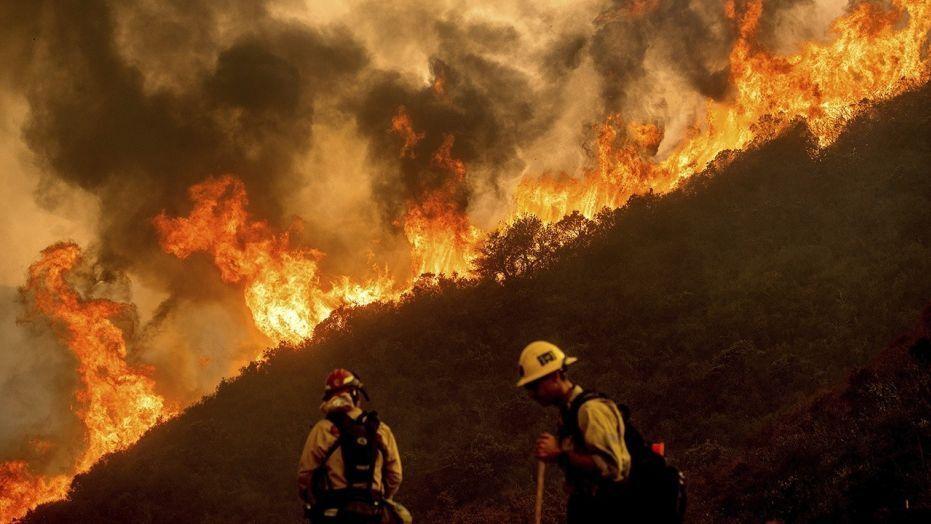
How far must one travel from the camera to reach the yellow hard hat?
4617mm

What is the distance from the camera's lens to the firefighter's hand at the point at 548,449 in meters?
4.63

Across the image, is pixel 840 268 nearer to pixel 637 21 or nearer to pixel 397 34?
pixel 637 21

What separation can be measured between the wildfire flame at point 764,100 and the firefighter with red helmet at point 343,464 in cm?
2898

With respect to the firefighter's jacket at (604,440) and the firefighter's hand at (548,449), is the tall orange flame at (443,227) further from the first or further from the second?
the firefighter's jacket at (604,440)

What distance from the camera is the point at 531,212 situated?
1390 inches

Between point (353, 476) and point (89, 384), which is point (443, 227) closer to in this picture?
point (89, 384)

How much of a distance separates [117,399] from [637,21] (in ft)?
115

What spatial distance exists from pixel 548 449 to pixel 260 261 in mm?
32830

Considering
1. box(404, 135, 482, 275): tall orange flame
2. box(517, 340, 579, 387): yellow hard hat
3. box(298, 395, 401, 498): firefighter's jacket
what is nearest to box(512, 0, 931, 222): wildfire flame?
box(404, 135, 482, 275): tall orange flame

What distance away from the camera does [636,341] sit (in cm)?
2125

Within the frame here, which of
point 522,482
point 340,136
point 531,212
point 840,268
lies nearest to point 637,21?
point 531,212

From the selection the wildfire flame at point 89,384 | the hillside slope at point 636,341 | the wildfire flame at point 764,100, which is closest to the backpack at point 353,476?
the hillside slope at point 636,341

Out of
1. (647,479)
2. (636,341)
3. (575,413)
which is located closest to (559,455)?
(575,413)

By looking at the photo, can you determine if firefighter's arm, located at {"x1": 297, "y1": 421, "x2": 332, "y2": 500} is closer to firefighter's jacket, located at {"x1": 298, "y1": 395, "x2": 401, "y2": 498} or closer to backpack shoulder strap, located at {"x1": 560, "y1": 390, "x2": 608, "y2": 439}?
firefighter's jacket, located at {"x1": 298, "y1": 395, "x2": 401, "y2": 498}
